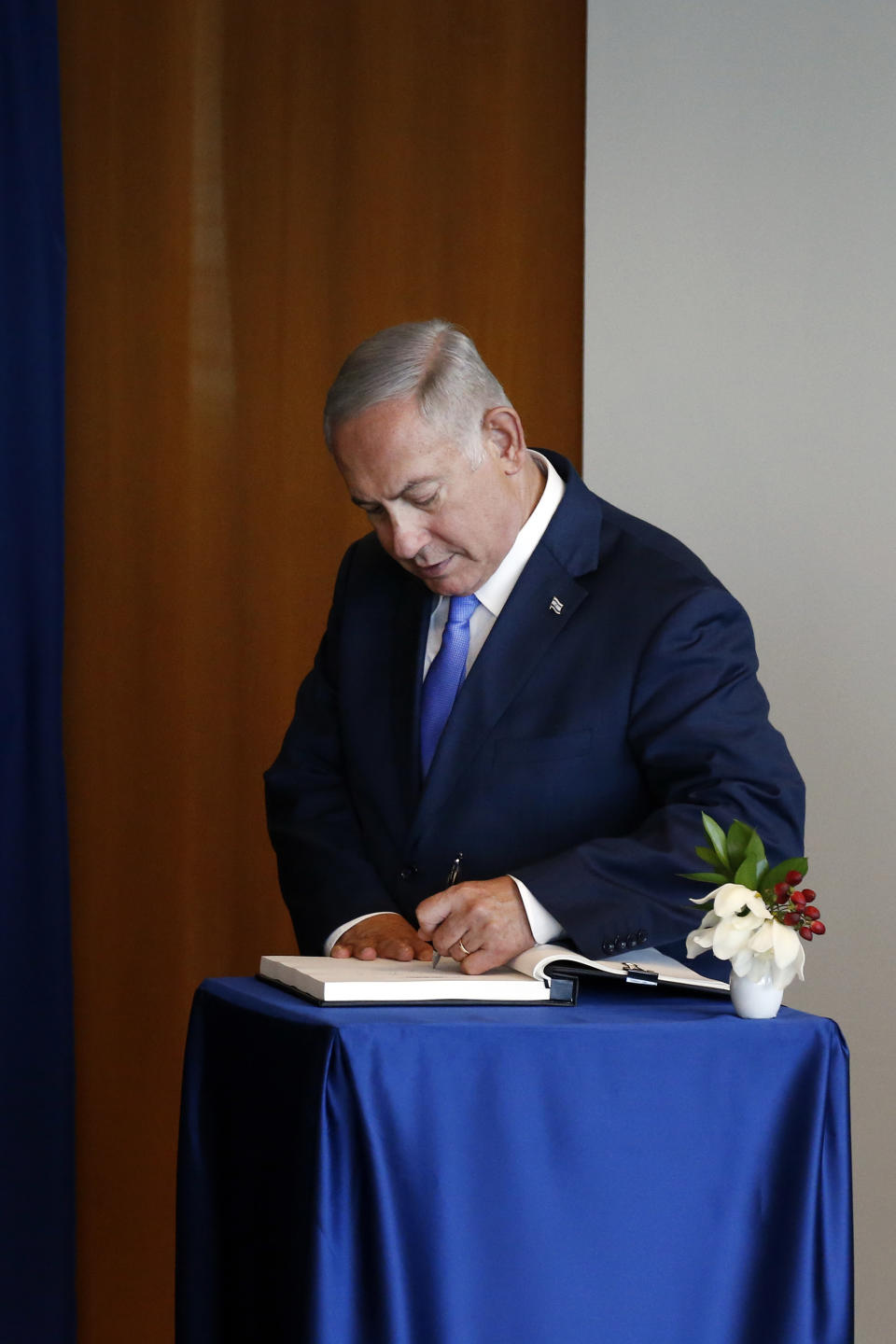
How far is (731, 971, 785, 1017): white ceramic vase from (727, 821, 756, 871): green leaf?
0.44 feet

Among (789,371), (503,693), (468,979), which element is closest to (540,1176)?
(468,979)

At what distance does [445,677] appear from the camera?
7.25 feet

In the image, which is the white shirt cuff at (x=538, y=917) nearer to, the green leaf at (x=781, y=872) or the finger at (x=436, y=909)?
the finger at (x=436, y=909)

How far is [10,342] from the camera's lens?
116 inches

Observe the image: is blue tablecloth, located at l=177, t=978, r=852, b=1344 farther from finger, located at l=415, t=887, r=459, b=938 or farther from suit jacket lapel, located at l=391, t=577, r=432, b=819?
suit jacket lapel, located at l=391, t=577, r=432, b=819

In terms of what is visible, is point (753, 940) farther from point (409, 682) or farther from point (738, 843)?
point (409, 682)

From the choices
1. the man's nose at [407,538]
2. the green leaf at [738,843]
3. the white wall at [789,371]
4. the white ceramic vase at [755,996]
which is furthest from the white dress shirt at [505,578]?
the white wall at [789,371]

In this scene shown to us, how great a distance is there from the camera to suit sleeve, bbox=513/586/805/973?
179 cm

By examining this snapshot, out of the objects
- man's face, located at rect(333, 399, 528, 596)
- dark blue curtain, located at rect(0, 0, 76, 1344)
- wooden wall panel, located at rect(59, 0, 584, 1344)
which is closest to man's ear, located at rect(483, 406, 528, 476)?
man's face, located at rect(333, 399, 528, 596)

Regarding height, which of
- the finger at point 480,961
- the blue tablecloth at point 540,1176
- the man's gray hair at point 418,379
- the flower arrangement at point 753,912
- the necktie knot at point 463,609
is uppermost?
the man's gray hair at point 418,379

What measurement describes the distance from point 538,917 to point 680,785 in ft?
0.95

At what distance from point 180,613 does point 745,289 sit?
4.73ft

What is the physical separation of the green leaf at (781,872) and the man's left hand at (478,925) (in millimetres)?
A: 289

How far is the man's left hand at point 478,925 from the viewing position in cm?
174
